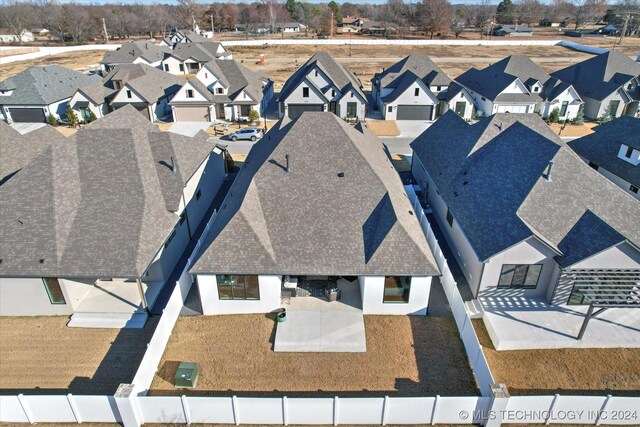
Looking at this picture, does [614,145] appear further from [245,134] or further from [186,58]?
[186,58]

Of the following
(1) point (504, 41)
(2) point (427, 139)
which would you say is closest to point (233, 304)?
(2) point (427, 139)

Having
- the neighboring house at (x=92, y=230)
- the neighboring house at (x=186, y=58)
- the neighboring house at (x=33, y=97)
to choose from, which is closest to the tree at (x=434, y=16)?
the neighboring house at (x=186, y=58)

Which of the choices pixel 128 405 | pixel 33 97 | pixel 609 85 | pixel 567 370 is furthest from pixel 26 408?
pixel 609 85

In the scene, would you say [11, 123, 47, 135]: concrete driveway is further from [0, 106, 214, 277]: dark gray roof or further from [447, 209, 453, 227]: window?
[447, 209, 453, 227]: window

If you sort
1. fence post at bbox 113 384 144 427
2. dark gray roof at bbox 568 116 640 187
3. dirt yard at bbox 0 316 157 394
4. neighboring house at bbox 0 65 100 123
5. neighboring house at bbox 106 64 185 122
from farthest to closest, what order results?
neighboring house at bbox 106 64 185 122
neighboring house at bbox 0 65 100 123
dark gray roof at bbox 568 116 640 187
dirt yard at bbox 0 316 157 394
fence post at bbox 113 384 144 427

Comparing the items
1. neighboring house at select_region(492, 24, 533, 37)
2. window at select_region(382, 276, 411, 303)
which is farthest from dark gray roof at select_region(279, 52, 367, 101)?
neighboring house at select_region(492, 24, 533, 37)

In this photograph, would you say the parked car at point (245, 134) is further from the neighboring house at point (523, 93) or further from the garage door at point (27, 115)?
the neighboring house at point (523, 93)

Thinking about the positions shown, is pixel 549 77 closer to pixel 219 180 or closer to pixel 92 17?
pixel 219 180
